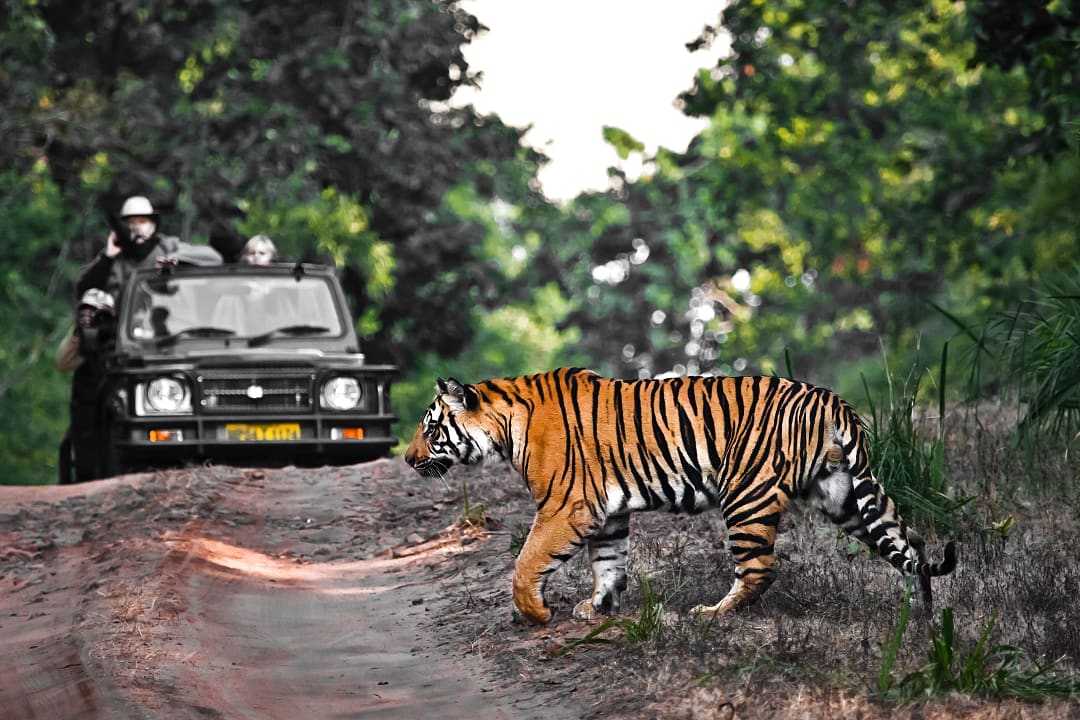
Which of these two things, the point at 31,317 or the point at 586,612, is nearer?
the point at 586,612

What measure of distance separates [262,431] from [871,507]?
7.93m

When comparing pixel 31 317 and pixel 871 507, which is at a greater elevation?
pixel 31 317

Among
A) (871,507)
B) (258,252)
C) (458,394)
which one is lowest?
(871,507)

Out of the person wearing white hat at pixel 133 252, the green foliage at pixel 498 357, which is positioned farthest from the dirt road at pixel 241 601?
the green foliage at pixel 498 357

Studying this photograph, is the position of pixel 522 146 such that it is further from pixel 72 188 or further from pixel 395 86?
pixel 72 188

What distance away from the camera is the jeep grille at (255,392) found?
15062mm

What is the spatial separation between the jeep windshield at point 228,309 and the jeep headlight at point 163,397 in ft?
2.60

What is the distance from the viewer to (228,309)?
15969mm

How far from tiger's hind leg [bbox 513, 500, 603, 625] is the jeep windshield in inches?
312

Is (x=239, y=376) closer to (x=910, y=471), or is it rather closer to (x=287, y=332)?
(x=287, y=332)

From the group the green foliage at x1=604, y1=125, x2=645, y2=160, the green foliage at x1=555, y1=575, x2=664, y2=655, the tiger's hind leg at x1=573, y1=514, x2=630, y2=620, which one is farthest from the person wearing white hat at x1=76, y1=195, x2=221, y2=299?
the green foliage at x1=555, y1=575, x2=664, y2=655

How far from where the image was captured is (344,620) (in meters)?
9.40

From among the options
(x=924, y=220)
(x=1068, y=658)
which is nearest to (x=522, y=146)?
(x=924, y=220)

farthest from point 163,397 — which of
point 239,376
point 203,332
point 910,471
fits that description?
point 910,471
